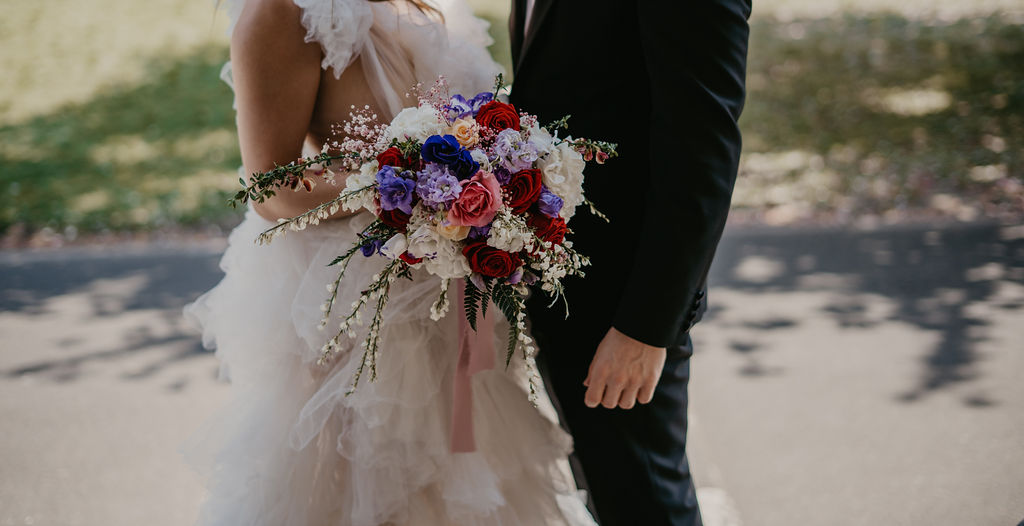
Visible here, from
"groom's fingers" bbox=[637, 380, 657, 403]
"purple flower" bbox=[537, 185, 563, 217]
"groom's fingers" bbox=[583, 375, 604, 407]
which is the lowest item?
"groom's fingers" bbox=[637, 380, 657, 403]

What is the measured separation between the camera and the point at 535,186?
1.46 m

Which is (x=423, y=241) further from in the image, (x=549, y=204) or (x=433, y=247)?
(x=549, y=204)

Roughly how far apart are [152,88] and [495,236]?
893 centimetres

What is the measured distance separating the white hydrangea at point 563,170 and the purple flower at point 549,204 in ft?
0.08

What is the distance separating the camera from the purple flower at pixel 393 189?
1409 millimetres

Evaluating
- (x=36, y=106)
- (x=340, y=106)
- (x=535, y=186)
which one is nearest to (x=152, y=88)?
(x=36, y=106)

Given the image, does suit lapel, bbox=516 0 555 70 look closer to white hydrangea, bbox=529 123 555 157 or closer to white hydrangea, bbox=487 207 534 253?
white hydrangea, bbox=529 123 555 157

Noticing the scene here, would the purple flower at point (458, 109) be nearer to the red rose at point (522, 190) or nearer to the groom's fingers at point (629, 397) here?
the red rose at point (522, 190)

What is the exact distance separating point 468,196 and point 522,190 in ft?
0.41

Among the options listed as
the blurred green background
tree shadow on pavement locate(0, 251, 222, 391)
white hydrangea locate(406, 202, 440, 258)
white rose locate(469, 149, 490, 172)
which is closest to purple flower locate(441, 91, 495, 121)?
white rose locate(469, 149, 490, 172)

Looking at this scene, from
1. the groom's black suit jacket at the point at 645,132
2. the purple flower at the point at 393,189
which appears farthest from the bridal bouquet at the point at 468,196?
the groom's black suit jacket at the point at 645,132

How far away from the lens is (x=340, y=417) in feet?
6.41

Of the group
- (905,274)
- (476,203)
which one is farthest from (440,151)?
(905,274)

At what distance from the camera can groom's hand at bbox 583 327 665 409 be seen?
5.49ft
